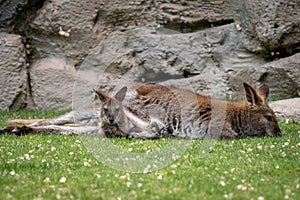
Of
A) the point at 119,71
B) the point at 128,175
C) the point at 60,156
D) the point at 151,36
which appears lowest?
the point at 119,71

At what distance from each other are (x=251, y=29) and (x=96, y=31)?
11.1ft

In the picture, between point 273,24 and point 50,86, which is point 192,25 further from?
point 50,86

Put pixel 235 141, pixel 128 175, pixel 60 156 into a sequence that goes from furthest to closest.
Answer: pixel 235 141, pixel 60 156, pixel 128 175

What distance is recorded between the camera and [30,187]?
4.95 m

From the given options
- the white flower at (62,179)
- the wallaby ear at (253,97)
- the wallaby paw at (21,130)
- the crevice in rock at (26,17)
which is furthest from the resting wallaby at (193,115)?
the crevice in rock at (26,17)

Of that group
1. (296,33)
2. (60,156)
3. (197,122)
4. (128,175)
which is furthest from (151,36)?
(128,175)

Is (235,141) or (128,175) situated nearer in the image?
(128,175)

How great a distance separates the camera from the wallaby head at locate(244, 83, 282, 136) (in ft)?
26.0

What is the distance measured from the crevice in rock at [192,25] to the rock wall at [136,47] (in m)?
0.02

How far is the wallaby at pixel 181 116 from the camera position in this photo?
26.2 ft

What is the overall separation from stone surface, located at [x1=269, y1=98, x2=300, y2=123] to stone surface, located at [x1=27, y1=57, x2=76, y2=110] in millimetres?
4440

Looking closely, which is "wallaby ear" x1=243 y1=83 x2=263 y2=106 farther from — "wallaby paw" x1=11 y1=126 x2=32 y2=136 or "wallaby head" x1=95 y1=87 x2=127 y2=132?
"wallaby paw" x1=11 y1=126 x2=32 y2=136

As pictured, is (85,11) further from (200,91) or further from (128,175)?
(128,175)

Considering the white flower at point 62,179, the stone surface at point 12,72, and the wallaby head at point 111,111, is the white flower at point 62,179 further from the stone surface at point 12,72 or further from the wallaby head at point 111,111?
the stone surface at point 12,72
